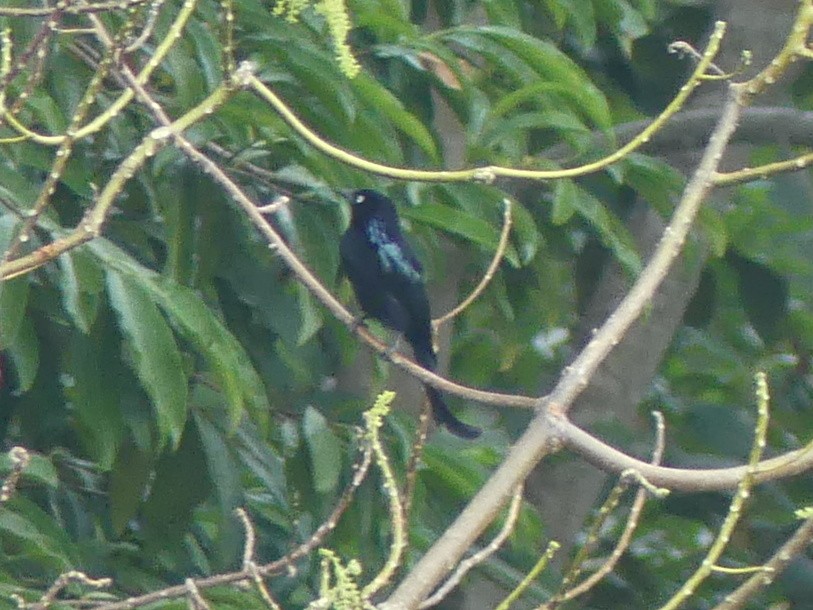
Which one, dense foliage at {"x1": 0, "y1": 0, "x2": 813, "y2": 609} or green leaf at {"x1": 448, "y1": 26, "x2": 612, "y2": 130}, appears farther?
green leaf at {"x1": 448, "y1": 26, "x2": 612, "y2": 130}

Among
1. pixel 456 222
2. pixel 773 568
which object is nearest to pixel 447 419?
pixel 456 222

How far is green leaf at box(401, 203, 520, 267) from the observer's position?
299 cm

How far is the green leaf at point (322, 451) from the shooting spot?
283cm

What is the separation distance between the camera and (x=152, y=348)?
241cm

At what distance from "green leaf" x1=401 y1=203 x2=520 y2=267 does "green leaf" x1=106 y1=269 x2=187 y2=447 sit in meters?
0.72

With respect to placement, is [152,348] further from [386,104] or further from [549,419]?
[549,419]

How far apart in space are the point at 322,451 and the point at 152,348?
0.53 m

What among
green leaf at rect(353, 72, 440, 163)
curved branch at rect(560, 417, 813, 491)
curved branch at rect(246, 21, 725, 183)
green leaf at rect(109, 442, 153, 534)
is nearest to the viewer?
curved branch at rect(560, 417, 813, 491)

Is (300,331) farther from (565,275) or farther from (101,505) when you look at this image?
(565,275)

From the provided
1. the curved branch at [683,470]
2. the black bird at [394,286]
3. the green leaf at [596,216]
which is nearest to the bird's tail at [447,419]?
the black bird at [394,286]

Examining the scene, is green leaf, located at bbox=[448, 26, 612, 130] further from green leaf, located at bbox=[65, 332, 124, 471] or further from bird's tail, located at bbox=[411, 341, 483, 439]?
green leaf, located at bbox=[65, 332, 124, 471]

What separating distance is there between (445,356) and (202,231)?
156 cm

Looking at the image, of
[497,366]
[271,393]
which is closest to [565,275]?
[497,366]

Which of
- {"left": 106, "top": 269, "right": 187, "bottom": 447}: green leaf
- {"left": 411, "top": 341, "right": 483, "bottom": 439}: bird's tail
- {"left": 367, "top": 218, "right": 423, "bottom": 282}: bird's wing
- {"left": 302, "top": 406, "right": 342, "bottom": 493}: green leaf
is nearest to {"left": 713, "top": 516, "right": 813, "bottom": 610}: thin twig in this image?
{"left": 106, "top": 269, "right": 187, "bottom": 447}: green leaf
